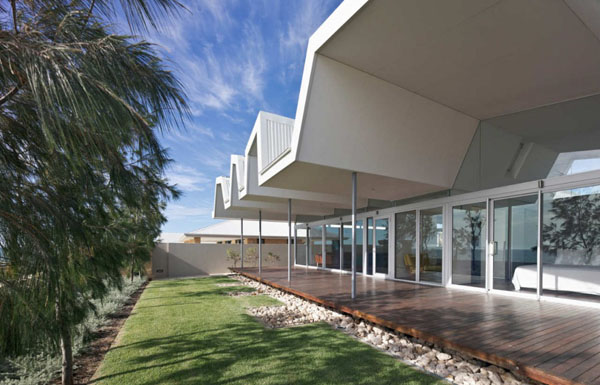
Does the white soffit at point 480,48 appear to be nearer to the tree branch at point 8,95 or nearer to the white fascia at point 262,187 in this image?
the tree branch at point 8,95

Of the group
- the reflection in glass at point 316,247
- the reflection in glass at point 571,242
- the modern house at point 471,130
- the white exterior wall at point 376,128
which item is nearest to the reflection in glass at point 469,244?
the modern house at point 471,130

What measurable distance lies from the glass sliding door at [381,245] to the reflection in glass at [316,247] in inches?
180

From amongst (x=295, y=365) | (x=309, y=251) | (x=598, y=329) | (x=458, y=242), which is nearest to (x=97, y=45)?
(x=295, y=365)

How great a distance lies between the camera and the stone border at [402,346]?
11.1 feet

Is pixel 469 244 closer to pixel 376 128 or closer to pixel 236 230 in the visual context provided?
pixel 376 128

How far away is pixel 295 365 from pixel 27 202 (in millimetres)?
3362

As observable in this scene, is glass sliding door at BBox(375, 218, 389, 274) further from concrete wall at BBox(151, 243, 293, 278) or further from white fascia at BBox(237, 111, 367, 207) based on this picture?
concrete wall at BBox(151, 243, 293, 278)

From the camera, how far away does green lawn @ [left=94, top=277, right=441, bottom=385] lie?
3533 millimetres

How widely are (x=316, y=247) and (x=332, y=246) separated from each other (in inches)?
57.2

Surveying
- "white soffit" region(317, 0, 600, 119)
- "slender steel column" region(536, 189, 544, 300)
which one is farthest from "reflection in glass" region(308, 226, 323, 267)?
"white soffit" region(317, 0, 600, 119)

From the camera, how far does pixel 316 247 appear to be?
15.7 meters

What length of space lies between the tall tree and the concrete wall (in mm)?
15156

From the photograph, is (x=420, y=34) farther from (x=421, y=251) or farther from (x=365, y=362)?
(x=421, y=251)

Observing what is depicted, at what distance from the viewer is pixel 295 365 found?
152 inches
